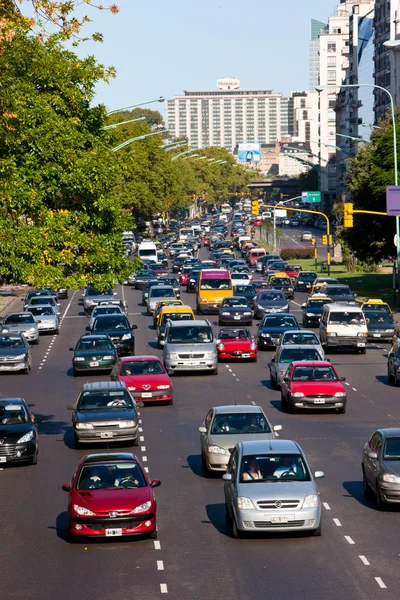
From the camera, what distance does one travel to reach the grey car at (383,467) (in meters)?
20.2

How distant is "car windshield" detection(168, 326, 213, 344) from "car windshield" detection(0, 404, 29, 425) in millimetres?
16041

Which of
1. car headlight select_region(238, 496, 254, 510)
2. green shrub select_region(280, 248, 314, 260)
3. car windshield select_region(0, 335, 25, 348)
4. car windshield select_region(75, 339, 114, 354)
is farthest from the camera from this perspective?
green shrub select_region(280, 248, 314, 260)

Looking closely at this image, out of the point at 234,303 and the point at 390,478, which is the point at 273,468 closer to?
the point at 390,478

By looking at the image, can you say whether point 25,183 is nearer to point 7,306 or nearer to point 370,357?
point 370,357

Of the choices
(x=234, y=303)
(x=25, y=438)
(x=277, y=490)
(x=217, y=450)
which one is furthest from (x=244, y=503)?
(x=234, y=303)

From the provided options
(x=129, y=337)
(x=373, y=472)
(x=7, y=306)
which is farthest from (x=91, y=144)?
(x=7, y=306)

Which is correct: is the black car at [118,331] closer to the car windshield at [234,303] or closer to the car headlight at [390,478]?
the car windshield at [234,303]

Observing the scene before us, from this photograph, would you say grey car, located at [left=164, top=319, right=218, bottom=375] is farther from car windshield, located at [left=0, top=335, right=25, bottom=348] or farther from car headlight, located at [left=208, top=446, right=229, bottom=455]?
car headlight, located at [left=208, top=446, right=229, bottom=455]

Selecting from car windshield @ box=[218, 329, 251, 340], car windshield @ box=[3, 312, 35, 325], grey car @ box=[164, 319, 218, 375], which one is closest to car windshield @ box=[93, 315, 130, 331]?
car windshield @ box=[218, 329, 251, 340]

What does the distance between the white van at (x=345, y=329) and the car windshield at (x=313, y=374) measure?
14205 millimetres

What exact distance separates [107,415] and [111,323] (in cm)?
2171

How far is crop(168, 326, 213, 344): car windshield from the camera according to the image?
140 feet

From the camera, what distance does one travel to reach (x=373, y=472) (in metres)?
20.9

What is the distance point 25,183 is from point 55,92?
312 centimetres
